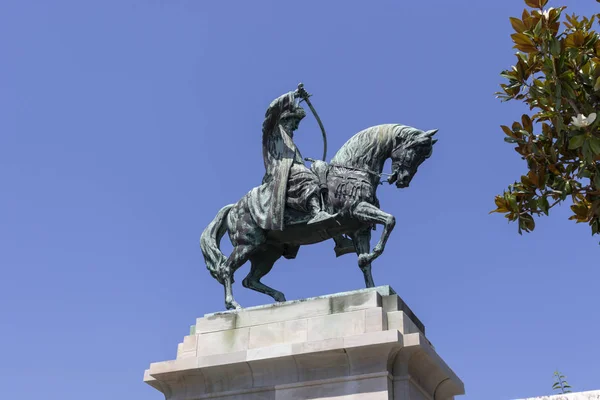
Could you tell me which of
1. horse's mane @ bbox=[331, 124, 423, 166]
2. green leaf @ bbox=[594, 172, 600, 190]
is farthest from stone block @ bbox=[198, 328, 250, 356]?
green leaf @ bbox=[594, 172, 600, 190]

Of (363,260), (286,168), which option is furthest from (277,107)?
(363,260)

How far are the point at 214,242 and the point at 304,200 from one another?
180 centimetres

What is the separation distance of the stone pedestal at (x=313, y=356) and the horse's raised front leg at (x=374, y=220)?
548 millimetres

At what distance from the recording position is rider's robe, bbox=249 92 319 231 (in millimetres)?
13766

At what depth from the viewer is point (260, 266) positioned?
14.5 m

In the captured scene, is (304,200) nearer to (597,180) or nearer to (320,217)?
(320,217)

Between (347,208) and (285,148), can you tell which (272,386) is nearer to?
(347,208)

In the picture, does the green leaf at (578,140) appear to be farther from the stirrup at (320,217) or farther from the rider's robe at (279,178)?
the rider's robe at (279,178)

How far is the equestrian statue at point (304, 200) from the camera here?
13.4 metres

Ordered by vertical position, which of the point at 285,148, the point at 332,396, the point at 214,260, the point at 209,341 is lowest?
the point at 332,396

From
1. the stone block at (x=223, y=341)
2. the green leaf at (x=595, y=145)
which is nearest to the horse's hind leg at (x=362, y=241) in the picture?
Result: the stone block at (x=223, y=341)

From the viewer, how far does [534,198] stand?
32.2ft

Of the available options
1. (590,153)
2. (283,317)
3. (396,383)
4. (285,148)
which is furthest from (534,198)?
(285,148)

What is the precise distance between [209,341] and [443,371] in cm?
343
